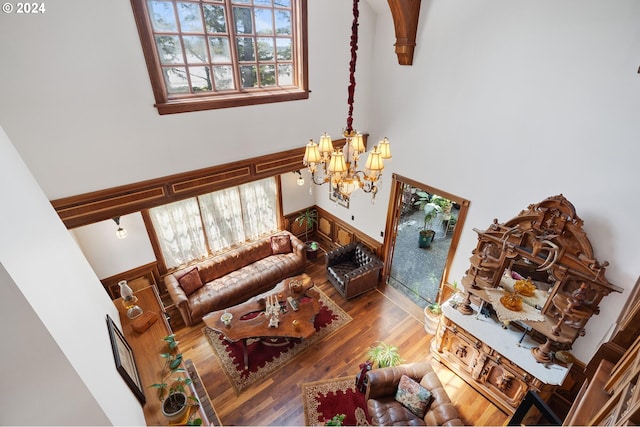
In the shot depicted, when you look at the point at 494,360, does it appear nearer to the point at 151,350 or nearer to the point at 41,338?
the point at 151,350

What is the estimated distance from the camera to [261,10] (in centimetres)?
377

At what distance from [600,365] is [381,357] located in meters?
2.79

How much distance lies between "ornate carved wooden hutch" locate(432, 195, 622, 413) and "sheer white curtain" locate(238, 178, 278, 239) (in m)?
4.21

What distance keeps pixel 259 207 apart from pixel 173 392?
168 inches

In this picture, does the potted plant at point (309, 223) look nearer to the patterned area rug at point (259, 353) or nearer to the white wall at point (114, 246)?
the patterned area rug at point (259, 353)

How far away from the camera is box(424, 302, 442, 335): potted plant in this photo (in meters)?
4.83

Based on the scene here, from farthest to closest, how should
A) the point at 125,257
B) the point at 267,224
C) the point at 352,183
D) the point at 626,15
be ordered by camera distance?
the point at 267,224 → the point at 125,257 → the point at 352,183 → the point at 626,15

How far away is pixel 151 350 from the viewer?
10.2ft

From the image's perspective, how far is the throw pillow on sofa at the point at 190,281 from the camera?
5391mm

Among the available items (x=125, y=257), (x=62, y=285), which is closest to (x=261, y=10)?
(x=62, y=285)

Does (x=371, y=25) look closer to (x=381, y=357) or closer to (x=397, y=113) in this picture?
(x=397, y=113)

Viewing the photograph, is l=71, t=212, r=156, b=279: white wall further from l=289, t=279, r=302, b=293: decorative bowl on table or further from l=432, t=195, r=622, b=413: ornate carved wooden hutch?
l=432, t=195, r=622, b=413: ornate carved wooden hutch

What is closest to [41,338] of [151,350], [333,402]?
[151,350]

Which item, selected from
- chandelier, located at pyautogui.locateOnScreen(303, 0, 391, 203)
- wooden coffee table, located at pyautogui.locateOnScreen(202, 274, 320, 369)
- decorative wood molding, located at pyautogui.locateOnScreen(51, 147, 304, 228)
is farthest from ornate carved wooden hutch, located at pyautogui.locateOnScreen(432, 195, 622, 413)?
decorative wood molding, located at pyautogui.locateOnScreen(51, 147, 304, 228)
